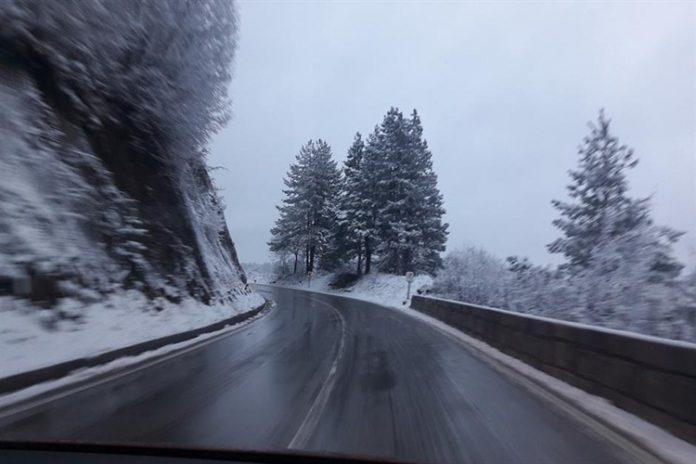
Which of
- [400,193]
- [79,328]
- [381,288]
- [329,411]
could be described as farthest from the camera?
[400,193]

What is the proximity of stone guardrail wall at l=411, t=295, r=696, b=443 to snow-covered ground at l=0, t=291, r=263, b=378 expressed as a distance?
8213 mm

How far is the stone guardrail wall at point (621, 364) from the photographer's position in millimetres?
6527

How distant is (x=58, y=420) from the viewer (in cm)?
684

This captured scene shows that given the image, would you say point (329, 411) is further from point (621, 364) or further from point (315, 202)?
point (315, 202)

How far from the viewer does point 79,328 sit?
37.5 ft

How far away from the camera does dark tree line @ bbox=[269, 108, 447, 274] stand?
52875mm

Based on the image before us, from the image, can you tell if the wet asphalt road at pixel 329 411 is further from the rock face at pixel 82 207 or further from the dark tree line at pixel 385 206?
the dark tree line at pixel 385 206

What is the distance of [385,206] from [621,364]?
4589 centimetres

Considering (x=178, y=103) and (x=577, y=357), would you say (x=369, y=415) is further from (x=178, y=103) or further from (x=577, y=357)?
(x=178, y=103)

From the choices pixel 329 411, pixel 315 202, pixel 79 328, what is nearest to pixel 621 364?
pixel 329 411

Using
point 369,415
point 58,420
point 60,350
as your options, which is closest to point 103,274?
point 60,350

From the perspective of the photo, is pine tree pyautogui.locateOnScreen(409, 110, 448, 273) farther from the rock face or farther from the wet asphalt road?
the wet asphalt road

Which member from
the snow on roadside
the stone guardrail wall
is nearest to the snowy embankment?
the snow on roadside

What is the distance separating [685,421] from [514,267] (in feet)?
60.7
